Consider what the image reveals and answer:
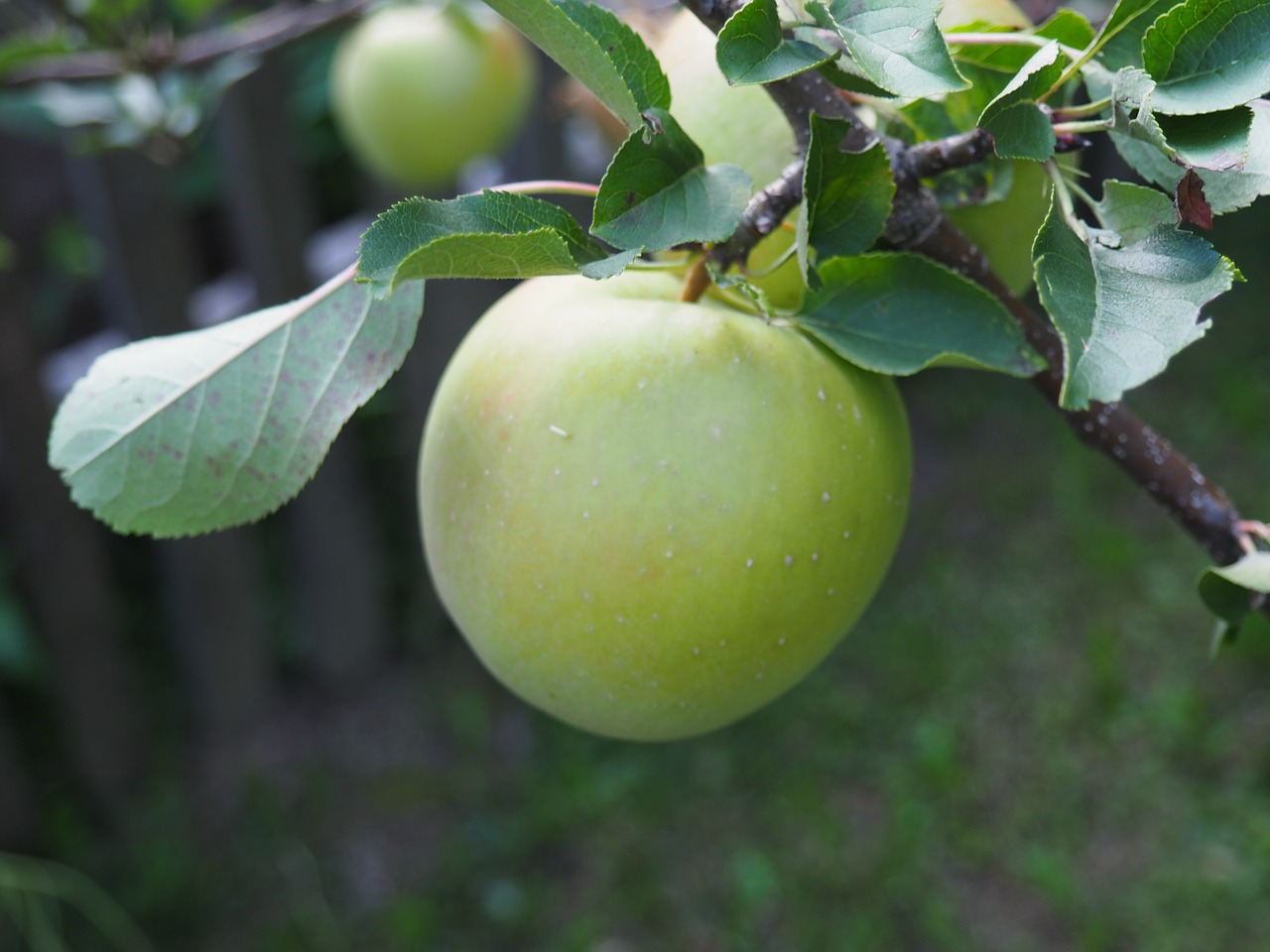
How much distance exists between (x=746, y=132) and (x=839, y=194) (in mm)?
108

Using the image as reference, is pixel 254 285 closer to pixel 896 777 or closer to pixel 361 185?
pixel 361 185

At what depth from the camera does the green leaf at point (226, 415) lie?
0.45m

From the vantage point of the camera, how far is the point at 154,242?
1.70m

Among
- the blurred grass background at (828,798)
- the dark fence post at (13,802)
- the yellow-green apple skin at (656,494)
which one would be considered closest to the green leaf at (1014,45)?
the yellow-green apple skin at (656,494)

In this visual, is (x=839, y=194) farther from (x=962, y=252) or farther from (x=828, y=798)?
(x=828, y=798)

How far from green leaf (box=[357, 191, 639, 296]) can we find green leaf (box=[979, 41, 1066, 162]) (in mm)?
110

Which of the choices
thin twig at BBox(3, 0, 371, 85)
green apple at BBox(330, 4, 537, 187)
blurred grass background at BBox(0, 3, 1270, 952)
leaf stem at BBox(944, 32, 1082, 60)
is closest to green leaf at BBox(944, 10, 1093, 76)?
leaf stem at BBox(944, 32, 1082, 60)

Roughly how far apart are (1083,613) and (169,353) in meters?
1.69

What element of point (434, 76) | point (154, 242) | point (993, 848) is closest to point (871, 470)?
point (434, 76)

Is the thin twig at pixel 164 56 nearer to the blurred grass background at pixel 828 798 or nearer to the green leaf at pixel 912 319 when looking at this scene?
the green leaf at pixel 912 319

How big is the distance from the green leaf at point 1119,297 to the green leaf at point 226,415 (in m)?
0.24

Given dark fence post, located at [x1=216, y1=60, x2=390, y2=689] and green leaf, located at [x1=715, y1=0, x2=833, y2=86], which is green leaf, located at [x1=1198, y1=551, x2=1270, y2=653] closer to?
green leaf, located at [x1=715, y1=0, x2=833, y2=86]

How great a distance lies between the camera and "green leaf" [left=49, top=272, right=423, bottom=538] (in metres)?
0.45

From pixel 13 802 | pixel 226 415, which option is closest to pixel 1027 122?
pixel 226 415
